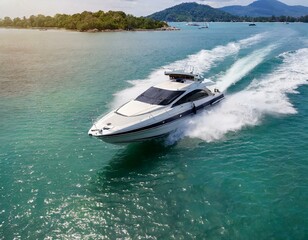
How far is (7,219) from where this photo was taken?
12.0m

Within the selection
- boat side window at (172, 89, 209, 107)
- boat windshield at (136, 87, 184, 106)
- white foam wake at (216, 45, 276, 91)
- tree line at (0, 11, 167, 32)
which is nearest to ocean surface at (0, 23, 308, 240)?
boat side window at (172, 89, 209, 107)

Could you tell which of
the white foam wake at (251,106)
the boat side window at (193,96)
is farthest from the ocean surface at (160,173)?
the boat side window at (193,96)

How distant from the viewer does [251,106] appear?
23.8 meters

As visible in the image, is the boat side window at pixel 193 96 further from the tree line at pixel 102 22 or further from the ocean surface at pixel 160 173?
the tree line at pixel 102 22

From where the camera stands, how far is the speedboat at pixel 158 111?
648 inches

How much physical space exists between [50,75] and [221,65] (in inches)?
835

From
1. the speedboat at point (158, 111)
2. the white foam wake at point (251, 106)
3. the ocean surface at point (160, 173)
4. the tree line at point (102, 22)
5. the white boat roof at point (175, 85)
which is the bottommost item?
the ocean surface at point (160, 173)

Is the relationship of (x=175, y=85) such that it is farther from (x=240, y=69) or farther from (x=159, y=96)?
(x=240, y=69)

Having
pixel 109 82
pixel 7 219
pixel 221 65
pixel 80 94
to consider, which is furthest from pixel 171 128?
pixel 221 65

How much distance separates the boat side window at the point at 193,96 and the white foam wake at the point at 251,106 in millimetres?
1211

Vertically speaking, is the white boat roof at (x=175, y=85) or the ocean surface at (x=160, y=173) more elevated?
the white boat roof at (x=175, y=85)

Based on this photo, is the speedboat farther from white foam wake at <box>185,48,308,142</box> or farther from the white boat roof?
white foam wake at <box>185,48,308,142</box>

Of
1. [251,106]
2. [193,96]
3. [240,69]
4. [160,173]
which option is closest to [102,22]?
[240,69]

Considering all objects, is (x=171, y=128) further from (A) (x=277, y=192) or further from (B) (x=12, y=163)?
(B) (x=12, y=163)
